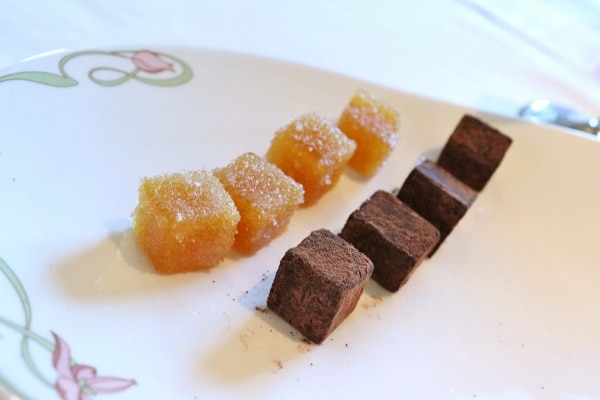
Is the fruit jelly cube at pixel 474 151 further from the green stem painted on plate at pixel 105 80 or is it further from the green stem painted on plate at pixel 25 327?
the green stem painted on plate at pixel 25 327

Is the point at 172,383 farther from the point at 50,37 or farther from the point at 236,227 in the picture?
the point at 50,37

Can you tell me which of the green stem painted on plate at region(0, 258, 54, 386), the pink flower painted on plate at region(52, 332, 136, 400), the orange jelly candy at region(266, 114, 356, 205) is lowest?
the pink flower painted on plate at region(52, 332, 136, 400)

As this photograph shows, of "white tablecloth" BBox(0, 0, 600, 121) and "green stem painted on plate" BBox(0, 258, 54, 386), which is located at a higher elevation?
"white tablecloth" BBox(0, 0, 600, 121)

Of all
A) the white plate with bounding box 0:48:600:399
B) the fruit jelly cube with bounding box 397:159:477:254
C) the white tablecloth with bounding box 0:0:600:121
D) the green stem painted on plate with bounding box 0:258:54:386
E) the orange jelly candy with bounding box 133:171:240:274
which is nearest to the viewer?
the green stem painted on plate with bounding box 0:258:54:386

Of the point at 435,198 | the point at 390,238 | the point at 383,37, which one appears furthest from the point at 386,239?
the point at 383,37

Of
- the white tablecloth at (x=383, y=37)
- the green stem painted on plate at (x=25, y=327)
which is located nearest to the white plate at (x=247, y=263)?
the green stem painted on plate at (x=25, y=327)

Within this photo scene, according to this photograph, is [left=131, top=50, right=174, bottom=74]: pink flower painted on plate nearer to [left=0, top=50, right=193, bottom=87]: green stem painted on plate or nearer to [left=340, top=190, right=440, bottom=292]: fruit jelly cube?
[left=0, top=50, right=193, bottom=87]: green stem painted on plate

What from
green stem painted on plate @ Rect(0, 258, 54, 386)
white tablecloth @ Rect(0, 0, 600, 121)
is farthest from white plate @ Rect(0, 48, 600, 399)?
white tablecloth @ Rect(0, 0, 600, 121)
